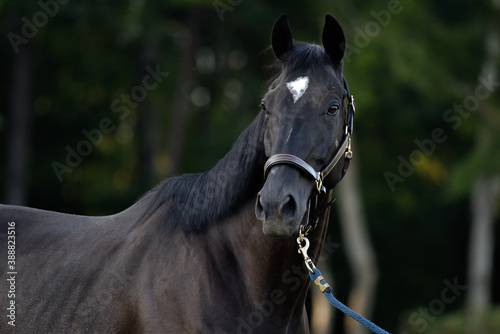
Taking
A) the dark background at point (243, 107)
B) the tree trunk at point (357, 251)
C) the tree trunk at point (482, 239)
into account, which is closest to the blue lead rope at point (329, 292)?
the dark background at point (243, 107)

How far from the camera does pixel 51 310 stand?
5.07 meters

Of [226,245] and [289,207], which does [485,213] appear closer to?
[226,245]

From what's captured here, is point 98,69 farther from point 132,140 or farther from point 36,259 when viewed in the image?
point 36,259

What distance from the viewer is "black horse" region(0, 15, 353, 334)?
15.0ft

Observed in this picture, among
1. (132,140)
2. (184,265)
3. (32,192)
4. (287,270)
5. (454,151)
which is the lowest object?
(454,151)

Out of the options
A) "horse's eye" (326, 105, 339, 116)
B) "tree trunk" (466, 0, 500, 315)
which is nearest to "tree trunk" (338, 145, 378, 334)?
"tree trunk" (466, 0, 500, 315)

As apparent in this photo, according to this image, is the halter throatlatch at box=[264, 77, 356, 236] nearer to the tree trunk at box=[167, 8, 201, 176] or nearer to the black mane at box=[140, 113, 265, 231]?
the black mane at box=[140, 113, 265, 231]

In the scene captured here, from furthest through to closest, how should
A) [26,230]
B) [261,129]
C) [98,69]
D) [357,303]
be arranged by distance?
[98,69] → [357,303] → [26,230] → [261,129]

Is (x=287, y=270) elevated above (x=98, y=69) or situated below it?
above

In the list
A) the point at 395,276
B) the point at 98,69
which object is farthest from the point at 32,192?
the point at 395,276

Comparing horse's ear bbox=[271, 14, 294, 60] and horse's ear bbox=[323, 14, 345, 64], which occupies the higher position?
horse's ear bbox=[271, 14, 294, 60]

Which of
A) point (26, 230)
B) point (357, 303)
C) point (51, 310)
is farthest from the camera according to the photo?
point (357, 303)

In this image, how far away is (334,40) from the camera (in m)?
4.89

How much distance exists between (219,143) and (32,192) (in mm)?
5892
